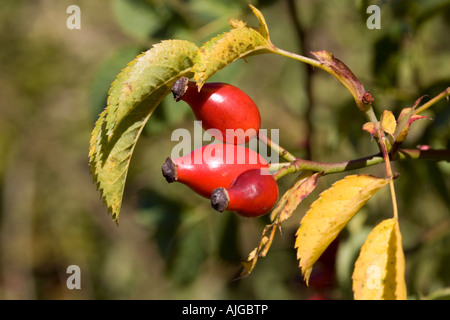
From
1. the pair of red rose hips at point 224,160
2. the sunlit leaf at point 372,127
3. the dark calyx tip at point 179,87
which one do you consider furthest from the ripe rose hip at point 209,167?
the sunlit leaf at point 372,127

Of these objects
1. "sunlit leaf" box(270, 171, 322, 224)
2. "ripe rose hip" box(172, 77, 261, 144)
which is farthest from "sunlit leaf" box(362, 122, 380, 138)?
"ripe rose hip" box(172, 77, 261, 144)

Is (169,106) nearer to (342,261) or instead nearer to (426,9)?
(342,261)

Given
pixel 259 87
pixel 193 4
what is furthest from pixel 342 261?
pixel 259 87

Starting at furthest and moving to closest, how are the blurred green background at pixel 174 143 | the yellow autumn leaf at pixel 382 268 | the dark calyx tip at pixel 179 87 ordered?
1. the blurred green background at pixel 174 143
2. the dark calyx tip at pixel 179 87
3. the yellow autumn leaf at pixel 382 268

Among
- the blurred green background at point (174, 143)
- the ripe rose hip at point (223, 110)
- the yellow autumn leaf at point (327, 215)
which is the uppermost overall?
the blurred green background at point (174, 143)

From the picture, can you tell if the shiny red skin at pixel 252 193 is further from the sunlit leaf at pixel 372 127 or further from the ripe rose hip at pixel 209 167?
the sunlit leaf at pixel 372 127

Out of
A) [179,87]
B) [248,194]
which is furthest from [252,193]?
[179,87]

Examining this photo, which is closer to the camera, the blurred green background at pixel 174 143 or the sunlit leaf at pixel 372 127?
the sunlit leaf at pixel 372 127

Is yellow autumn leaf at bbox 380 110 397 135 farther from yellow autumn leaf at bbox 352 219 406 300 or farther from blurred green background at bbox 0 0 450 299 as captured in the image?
blurred green background at bbox 0 0 450 299
